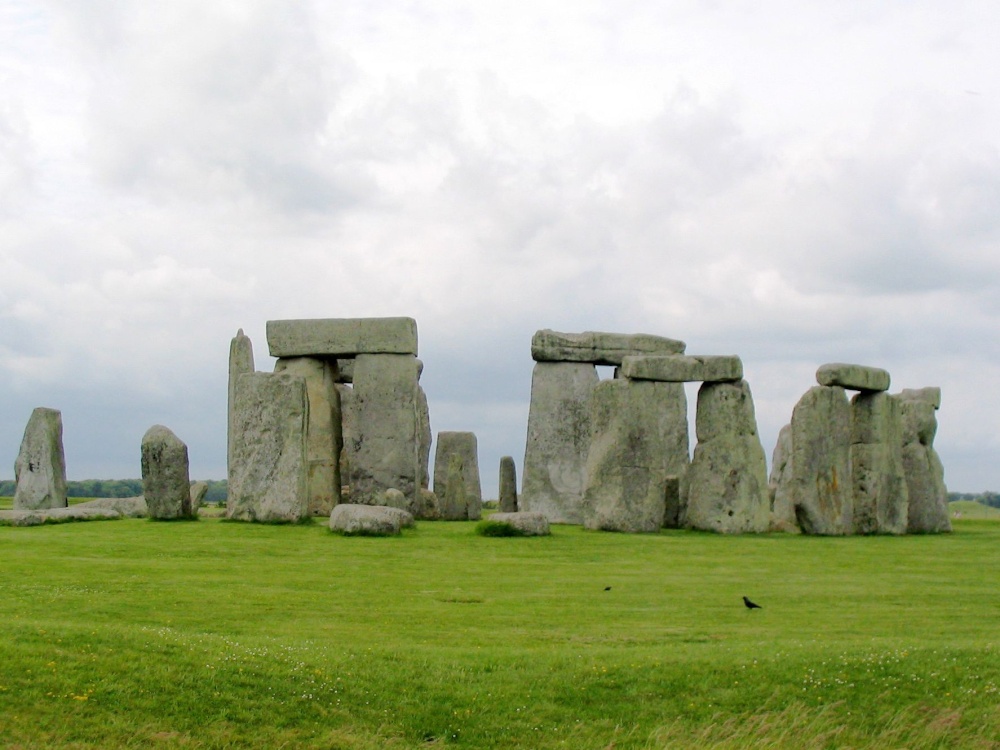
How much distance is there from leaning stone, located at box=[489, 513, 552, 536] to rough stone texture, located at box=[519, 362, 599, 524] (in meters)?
5.47

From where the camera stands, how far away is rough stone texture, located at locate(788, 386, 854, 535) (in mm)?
22609

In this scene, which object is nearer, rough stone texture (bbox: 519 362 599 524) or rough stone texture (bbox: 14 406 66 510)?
rough stone texture (bbox: 14 406 66 510)

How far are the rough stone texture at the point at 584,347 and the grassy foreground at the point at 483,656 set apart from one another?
10972mm

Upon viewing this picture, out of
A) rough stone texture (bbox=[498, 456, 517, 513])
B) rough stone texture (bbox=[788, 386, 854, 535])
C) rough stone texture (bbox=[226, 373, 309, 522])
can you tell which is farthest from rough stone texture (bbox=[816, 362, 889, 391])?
rough stone texture (bbox=[226, 373, 309, 522])

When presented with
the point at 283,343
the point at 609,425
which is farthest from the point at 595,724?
the point at 283,343

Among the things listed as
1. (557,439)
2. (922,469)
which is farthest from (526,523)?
(922,469)

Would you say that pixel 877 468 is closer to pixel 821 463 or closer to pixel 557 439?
pixel 821 463

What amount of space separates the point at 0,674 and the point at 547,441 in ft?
58.0

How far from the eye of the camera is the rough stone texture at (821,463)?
74.2ft

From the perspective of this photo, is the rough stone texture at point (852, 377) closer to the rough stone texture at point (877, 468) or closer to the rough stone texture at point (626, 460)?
the rough stone texture at point (877, 468)

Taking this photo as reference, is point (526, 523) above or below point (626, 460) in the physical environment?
below

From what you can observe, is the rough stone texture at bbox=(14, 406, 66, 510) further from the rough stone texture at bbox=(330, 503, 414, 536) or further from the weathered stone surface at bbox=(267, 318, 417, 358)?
the rough stone texture at bbox=(330, 503, 414, 536)

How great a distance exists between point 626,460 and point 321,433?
7.40 meters

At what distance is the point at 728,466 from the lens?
71.6ft
